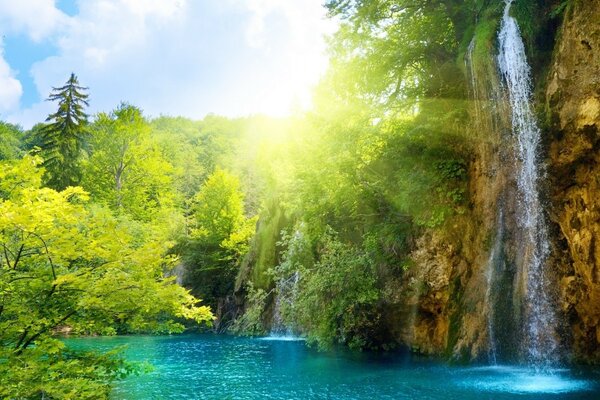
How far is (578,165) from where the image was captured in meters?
10.8

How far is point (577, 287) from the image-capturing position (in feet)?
35.5

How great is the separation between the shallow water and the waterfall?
0.86 m

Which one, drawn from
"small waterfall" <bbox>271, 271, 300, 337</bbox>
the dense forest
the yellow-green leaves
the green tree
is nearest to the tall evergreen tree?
the green tree

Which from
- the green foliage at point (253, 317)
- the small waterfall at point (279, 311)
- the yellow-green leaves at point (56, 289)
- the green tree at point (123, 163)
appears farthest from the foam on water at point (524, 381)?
the green tree at point (123, 163)

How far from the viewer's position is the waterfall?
431 inches

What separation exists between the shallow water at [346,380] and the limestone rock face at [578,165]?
5.29 feet

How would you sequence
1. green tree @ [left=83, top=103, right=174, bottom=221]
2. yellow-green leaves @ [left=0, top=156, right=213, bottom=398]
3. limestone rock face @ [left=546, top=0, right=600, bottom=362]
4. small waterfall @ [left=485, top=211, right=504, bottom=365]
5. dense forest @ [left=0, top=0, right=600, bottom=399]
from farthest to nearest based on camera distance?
green tree @ [left=83, top=103, right=174, bottom=221], small waterfall @ [left=485, top=211, right=504, bottom=365], limestone rock face @ [left=546, top=0, right=600, bottom=362], dense forest @ [left=0, top=0, right=600, bottom=399], yellow-green leaves @ [left=0, top=156, right=213, bottom=398]

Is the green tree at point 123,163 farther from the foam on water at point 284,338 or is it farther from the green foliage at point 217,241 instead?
the foam on water at point 284,338

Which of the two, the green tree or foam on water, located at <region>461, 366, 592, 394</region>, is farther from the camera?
the green tree

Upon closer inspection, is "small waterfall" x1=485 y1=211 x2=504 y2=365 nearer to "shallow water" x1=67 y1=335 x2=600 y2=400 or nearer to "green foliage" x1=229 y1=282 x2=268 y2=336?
"shallow water" x1=67 y1=335 x2=600 y2=400

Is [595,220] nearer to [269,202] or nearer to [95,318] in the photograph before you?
[95,318]

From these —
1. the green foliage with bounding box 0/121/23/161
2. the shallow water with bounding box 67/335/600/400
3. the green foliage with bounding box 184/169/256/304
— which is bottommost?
the shallow water with bounding box 67/335/600/400

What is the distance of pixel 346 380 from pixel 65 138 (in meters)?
25.4

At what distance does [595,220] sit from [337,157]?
7469mm
